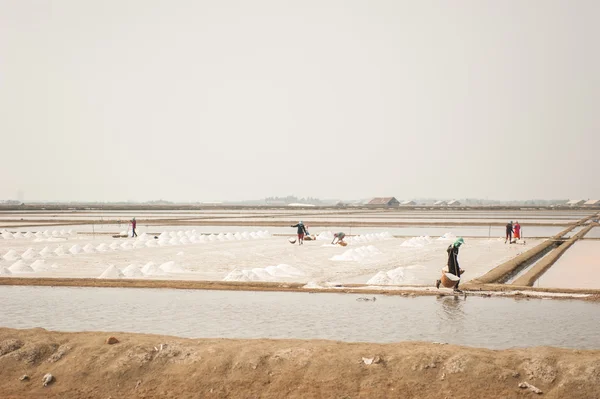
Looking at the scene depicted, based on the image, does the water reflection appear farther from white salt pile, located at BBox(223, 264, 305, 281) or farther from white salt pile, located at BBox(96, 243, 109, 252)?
white salt pile, located at BBox(96, 243, 109, 252)

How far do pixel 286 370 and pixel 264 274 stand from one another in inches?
413

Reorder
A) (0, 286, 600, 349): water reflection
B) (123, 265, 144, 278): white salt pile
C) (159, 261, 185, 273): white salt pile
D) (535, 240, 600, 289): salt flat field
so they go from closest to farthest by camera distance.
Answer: (0, 286, 600, 349): water reflection < (535, 240, 600, 289): salt flat field < (123, 265, 144, 278): white salt pile < (159, 261, 185, 273): white salt pile

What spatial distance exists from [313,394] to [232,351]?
60.4 inches

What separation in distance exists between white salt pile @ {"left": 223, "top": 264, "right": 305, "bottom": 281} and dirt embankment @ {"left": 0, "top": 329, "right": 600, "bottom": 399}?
334 inches

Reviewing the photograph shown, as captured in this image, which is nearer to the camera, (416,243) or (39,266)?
(39,266)

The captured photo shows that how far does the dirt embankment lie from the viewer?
6.91 m

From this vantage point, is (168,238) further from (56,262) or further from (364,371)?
(364,371)

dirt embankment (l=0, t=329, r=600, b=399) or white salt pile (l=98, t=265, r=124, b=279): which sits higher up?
dirt embankment (l=0, t=329, r=600, b=399)

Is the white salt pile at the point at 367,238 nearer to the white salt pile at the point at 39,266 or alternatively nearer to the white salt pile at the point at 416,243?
the white salt pile at the point at 416,243

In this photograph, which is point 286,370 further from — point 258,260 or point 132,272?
point 258,260

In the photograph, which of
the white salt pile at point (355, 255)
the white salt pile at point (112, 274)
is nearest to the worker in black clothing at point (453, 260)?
the white salt pile at point (355, 255)

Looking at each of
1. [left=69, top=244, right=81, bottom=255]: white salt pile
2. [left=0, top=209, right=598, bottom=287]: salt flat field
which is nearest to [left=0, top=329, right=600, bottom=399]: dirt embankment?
[left=0, top=209, right=598, bottom=287]: salt flat field

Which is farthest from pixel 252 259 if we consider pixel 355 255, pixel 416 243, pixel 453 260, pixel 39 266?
pixel 453 260

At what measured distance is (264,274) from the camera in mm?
17875
